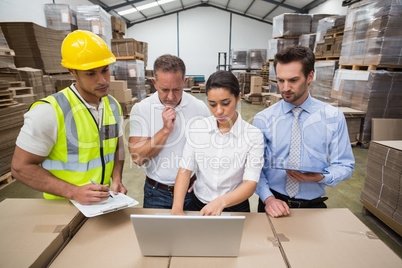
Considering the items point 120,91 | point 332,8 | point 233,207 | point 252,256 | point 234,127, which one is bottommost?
point 233,207

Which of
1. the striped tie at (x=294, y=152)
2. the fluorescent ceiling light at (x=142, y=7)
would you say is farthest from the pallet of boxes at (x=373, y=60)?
the fluorescent ceiling light at (x=142, y=7)

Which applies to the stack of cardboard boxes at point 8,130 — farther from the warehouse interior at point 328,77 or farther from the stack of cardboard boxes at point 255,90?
the stack of cardboard boxes at point 255,90

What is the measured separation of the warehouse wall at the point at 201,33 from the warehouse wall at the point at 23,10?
33.9 ft

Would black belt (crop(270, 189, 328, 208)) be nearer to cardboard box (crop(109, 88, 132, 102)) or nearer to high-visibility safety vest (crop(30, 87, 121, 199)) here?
high-visibility safety vest (crop(30, 87, 121, 199))

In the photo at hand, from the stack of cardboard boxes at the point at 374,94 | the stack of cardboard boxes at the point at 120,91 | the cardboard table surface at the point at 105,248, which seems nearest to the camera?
the cardboard table surface at the point at 105,248

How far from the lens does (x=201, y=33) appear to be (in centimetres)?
1719

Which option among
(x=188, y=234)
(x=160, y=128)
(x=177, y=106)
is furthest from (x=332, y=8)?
(x=188, y=234)

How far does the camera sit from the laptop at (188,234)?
0.86 m

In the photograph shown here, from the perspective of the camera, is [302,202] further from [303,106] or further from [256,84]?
[256,84]

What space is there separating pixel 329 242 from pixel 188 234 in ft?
2.27

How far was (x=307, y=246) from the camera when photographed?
1045 mm

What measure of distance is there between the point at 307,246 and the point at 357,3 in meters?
5.98

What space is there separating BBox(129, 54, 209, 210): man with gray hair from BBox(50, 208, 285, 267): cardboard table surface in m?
0.60

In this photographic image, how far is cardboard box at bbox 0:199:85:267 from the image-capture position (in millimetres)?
934
